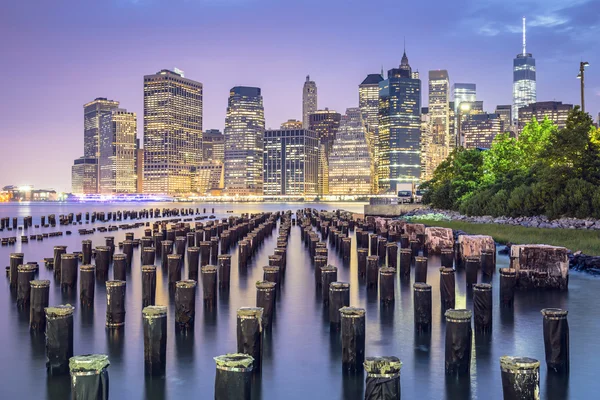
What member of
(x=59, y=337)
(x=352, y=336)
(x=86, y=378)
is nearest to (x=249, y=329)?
(x=352, y=336)

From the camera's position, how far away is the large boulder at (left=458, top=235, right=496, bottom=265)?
22.4m

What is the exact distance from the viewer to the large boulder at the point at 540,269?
17062 mm

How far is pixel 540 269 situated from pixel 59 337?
46.5ft

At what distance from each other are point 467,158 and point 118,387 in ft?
222

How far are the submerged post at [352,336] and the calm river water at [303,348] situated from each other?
29 cm

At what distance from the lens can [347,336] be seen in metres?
9.48

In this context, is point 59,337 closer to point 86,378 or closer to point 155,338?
point 155,338

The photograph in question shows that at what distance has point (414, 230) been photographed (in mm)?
33344

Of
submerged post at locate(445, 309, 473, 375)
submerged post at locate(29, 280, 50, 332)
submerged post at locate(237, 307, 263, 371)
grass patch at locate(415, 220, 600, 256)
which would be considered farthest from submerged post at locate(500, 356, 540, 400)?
grass patch at locate(415, 220, 600, 256)

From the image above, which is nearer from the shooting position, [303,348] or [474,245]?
[303,348]

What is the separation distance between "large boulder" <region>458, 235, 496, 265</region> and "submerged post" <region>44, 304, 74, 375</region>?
1656 cm

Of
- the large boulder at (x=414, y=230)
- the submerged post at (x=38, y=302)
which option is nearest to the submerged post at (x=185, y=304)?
the submerged post at (x=38, y=302)

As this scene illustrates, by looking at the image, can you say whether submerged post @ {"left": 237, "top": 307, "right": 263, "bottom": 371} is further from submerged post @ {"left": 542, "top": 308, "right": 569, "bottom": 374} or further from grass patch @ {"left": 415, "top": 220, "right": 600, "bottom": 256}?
grass patch @ {"left": 415, "top": 220, "right": 600, "bottom": 256}

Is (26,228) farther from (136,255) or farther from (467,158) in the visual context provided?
(467,158)
